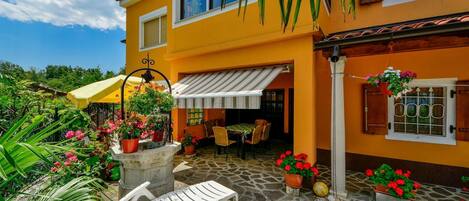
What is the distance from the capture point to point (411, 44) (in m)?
7.86

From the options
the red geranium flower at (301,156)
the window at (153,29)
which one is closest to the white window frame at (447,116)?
the red geranium flower at (301,156)

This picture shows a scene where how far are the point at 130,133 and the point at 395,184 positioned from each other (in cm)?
927

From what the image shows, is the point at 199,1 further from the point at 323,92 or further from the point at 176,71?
the point at 323,92

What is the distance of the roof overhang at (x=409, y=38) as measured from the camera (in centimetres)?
657

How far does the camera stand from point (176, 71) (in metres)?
15.5

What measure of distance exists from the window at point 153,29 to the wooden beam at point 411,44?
15.0 meters

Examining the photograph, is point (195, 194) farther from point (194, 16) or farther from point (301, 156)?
point (194, 16)

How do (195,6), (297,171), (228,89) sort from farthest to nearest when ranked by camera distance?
(195,6) < (228,89) < (297,171)

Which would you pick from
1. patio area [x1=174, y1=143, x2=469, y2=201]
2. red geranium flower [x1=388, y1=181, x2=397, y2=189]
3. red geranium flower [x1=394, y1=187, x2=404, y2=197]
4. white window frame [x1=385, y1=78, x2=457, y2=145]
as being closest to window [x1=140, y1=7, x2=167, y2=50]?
patio area [x1=174, y1=143, x2=469, y2=201]

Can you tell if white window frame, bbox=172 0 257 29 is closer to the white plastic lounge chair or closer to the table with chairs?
the table with chairs

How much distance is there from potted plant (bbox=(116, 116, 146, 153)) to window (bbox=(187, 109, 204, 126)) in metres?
9.01

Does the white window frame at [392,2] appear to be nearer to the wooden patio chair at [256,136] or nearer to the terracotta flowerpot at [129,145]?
the wooden patio chair at [256,136]

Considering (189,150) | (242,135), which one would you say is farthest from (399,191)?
(189,150)

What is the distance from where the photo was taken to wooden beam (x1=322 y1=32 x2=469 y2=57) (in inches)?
279
